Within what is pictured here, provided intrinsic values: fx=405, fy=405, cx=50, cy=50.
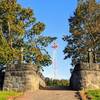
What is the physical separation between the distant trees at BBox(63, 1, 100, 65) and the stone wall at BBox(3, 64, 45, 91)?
1576cm

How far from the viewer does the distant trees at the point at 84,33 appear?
39.1 meters

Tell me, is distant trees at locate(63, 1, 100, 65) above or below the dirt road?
above

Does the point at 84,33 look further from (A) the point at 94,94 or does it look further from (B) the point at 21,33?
(A) the point at 94,94

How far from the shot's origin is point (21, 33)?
1419 inches

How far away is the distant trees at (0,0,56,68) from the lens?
36.2 m

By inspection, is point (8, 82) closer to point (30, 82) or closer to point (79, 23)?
point (30, 82)

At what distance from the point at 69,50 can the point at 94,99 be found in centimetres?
2052

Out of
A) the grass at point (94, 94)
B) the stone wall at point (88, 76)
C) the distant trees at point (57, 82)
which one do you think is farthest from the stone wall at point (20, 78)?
the distant trees at point (57, 82)

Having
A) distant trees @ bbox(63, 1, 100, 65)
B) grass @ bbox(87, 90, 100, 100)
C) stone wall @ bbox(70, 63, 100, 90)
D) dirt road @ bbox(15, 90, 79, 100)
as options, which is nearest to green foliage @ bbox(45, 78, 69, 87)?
distant trees @ bbox(63, 1, 100, 65)

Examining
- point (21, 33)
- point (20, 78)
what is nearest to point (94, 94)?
point (20, 78)

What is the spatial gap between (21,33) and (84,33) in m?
6.85

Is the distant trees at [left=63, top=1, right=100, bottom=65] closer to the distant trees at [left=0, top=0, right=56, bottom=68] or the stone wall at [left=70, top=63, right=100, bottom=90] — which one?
the distant trees at [left=0, top=0, right=56, bottom=68]

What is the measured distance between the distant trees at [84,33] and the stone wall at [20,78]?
1576cm

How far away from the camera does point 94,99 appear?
20.0m
